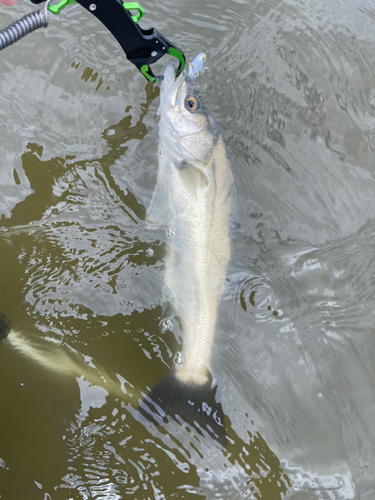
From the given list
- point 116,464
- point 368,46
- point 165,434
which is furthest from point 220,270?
point 368,46

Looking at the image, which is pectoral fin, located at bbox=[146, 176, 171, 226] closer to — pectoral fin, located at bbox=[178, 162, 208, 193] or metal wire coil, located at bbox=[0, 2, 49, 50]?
pectoral fin, located at bbox=[178, 162, 208, 193]

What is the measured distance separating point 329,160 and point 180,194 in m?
1.05

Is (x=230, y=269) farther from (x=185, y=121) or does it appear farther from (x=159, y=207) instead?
(x=185, y=121)

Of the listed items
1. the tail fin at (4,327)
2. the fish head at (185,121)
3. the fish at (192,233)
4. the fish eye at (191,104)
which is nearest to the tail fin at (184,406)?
the fish at (192,233)

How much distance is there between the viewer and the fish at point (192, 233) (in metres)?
2.31

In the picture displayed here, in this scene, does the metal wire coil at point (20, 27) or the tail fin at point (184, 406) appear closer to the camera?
the metal wire coil at point (20, 27)

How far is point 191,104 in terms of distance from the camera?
243 centimetres

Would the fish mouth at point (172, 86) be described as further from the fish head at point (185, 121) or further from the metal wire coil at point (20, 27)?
the metal wire coil at point (20, 27)

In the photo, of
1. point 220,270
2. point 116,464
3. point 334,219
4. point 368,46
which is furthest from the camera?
point 368,46

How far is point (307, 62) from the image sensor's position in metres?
2.83

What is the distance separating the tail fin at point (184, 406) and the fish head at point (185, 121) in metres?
1.24

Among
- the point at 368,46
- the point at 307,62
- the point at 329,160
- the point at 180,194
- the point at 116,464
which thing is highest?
the point at 368,46

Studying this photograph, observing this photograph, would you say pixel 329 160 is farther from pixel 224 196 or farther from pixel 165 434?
pixel 165 434

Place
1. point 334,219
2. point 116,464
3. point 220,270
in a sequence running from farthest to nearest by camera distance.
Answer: point 334,219
point 220,270
point 116,464
